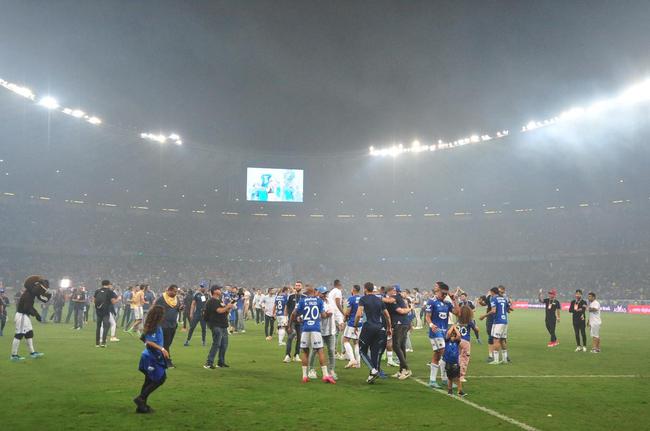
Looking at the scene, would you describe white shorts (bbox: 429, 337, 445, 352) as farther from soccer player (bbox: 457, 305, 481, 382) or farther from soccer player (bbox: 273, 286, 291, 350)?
soccer player (bbox: 273, 286, 291, 350)

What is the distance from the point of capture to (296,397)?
9898mm

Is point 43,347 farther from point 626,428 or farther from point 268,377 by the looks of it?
point 626,428

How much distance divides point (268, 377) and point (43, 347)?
9.78m

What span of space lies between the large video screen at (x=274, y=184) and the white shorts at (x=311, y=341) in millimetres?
49151

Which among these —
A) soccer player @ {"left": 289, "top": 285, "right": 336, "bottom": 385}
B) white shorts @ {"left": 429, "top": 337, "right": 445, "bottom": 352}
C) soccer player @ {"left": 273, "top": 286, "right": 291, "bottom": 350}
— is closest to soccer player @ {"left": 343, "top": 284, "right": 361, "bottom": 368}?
soccer player @ {"left": 289, "top": 285, "right": 336, "bottom": 385}

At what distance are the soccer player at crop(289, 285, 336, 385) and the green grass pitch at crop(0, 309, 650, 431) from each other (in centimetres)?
39

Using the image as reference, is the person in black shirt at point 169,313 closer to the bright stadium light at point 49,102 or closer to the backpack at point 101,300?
the backpack at point 101,300

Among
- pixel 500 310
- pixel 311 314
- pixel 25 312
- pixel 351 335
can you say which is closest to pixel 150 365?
pixel 311 314

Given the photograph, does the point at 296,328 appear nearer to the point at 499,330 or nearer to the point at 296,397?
the point at 296,397

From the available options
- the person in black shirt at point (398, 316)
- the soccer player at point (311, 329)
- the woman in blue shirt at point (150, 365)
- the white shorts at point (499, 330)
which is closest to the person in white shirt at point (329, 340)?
the soccer player at point (311, 329)

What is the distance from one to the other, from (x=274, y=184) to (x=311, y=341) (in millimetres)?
50288

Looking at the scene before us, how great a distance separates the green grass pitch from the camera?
7957 mm

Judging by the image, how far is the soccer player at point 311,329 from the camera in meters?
11.6

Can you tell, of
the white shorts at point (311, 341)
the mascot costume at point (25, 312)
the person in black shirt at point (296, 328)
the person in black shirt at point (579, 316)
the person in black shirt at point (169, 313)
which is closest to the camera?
the white shorts at point (311, 341)
